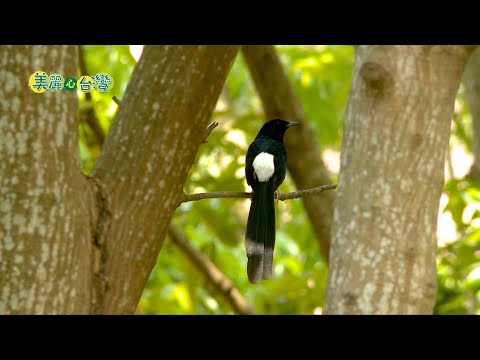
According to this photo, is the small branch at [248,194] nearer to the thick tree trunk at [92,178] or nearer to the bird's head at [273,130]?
the thick tree trunk at [92,178]

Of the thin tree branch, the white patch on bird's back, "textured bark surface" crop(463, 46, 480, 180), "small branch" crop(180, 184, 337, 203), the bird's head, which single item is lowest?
"small branch" crop(180, 184, 337, 203)

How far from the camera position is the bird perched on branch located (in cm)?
194

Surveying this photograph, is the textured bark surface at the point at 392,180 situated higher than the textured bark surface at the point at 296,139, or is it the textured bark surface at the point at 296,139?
the textured bark surface at the point at 296,139

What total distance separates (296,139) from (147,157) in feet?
7.87

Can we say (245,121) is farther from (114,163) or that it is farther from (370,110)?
(114,163)

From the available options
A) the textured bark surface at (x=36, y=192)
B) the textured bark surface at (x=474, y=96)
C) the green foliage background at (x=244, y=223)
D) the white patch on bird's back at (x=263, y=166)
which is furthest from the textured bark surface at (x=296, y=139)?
the textured bark surface at (x=36, y=192)

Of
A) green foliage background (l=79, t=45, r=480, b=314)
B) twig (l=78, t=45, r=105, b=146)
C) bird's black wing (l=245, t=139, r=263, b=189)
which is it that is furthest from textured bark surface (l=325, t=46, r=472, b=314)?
twig (l=78, t=45, r=105, b=146)

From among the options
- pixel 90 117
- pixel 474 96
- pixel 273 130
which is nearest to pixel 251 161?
pixel 273 130

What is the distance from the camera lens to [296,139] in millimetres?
4914

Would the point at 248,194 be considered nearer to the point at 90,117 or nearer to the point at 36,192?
the point at 36,192

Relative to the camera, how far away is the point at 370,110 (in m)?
3.13

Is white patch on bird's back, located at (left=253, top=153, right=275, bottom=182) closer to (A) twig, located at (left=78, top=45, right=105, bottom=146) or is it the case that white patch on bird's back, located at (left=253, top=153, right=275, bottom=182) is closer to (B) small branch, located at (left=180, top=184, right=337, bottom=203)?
(B) small branch, located at (left=180, top=184, right=337, bottom=203)

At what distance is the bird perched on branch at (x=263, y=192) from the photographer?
6.38 feet

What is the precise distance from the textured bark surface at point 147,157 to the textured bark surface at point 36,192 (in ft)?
0.84
